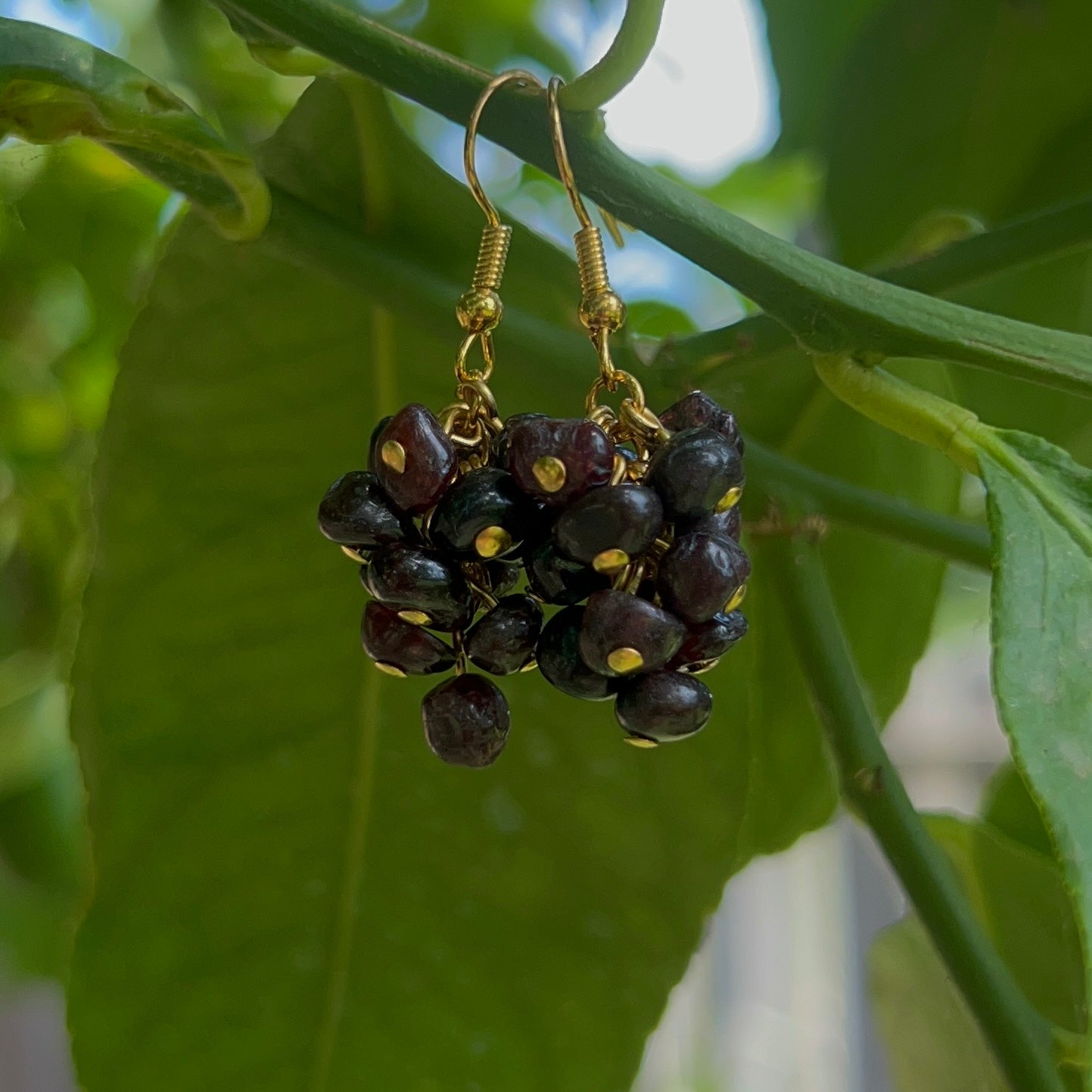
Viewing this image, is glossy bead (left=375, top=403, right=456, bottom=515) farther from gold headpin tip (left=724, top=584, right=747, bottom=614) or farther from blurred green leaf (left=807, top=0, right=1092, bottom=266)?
blurred green leaf (left=807, top=0, right=1092, bottom=266)

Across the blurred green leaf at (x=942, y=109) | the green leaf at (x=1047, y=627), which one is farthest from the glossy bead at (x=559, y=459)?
the blurred green leaf at (x=942, y=109)

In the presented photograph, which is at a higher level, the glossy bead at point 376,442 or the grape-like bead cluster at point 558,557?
the glossy bead at point 376,442

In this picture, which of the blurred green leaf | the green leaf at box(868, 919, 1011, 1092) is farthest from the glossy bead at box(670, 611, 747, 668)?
the blurred green leaf

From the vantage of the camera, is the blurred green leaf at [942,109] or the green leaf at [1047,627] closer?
the green leaf at [1047,627]

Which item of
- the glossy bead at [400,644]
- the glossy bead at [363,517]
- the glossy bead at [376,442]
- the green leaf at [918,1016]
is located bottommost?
the green leaf at [918,1016]

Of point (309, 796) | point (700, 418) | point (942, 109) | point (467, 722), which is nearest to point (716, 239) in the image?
point (700, 418)

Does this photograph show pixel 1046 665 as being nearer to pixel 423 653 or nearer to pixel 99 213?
pixel 423 653

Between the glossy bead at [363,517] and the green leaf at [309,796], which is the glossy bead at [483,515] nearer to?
the glossy bead at [363,517]
